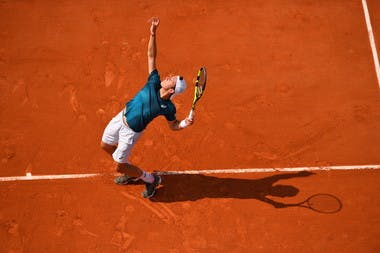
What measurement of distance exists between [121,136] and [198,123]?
2.28 m

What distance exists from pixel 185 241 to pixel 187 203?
737 mm

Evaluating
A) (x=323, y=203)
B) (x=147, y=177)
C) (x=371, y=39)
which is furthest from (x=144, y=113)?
(x=371, y=39)

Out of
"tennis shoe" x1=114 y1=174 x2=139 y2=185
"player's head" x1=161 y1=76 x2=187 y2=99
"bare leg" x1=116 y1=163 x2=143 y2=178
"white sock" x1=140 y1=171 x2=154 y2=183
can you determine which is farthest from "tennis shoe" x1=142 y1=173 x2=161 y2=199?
"player's head" x1=161 y1=76 x2=187 y2=99

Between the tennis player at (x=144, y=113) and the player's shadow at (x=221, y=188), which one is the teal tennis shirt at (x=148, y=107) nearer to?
the tennis player at (x=144, y=113)

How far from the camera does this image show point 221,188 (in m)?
8.21

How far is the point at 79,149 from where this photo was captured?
8.62 m

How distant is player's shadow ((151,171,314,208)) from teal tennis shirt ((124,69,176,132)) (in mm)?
1731

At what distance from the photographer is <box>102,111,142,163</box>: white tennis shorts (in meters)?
7.08

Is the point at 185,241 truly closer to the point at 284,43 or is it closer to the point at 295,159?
the point at 295,159

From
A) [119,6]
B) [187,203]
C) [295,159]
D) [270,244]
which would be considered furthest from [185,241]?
[119,6]

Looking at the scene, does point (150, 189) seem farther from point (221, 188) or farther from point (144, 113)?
point (144, 113)

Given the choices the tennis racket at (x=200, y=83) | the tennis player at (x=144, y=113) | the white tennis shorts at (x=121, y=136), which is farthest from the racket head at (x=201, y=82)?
the white tennis shorts at (x=121, y=136)

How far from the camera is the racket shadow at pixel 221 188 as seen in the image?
8.11m

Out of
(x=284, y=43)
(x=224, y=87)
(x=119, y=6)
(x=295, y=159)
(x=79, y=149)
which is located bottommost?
(x=295, y=159)
